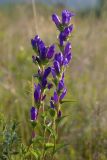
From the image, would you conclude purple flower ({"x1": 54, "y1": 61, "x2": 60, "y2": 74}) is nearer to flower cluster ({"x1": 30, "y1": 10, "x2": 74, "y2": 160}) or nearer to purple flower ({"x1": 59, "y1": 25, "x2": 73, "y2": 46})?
flower cluster ({"x1": 30, "y1": 10, "x2": 74, "y2": 160})

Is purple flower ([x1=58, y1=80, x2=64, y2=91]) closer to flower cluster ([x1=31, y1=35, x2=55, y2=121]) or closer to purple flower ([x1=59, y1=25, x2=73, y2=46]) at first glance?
flower cluster ([x1=31, y1=35, x2=55, y2=121])

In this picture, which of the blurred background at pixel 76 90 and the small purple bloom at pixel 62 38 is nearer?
the small purple bloom at pixel 62 38

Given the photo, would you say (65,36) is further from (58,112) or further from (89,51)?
(89,51)

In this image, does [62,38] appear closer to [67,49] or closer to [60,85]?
[67,49]

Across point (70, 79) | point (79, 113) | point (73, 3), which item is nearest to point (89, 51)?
point (73, 3)

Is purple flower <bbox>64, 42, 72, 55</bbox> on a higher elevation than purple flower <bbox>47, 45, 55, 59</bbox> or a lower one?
higher

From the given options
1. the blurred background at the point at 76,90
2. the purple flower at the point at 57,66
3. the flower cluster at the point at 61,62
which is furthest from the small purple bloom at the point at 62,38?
the blurred background at the point at 76,90

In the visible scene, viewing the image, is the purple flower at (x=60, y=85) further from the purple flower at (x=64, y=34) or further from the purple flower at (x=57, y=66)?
the purple flower at (x=64, y=34)

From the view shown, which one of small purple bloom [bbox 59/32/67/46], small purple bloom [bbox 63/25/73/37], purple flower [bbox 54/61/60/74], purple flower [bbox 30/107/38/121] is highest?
small purple bloom [bbox 63/25/73/37]

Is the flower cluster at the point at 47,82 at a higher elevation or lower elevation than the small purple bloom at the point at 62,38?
lower

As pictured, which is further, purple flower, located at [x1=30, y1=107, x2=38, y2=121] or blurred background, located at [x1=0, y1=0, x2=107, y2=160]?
blurred background, located at [x1=0, y1=0, x2=107, y2=160]

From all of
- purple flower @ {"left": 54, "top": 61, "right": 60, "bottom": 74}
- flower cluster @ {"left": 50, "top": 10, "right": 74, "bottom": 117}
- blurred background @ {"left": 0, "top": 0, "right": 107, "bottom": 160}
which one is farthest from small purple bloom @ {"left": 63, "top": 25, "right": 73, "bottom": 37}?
blurred background @ {"left": 0, "top": 0, "right": 107, "bottom": 160}
